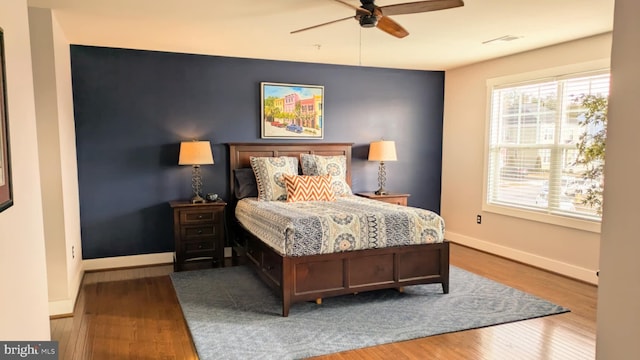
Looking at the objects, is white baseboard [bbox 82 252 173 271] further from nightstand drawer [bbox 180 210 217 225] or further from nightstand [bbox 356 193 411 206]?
nightstand [bbox 356 193 411 206]

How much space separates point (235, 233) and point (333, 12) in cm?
282

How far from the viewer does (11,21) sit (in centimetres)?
192

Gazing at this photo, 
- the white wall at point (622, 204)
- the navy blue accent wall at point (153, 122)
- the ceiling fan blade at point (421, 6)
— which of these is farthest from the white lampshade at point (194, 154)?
the white wall at point (622, 204)

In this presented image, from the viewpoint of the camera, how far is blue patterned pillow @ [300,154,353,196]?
5.24m

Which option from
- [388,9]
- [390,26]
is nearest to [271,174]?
[390,26]

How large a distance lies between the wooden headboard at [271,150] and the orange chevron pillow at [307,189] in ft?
2.13

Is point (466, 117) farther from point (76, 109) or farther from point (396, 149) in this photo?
point (76, 109)

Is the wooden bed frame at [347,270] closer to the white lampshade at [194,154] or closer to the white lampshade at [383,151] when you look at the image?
the white lampshade at [194,154]

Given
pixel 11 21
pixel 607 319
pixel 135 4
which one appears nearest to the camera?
pixel 607 319

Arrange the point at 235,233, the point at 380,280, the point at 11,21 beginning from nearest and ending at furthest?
the point at 11,21, the point at 380,280, the point at 235,233

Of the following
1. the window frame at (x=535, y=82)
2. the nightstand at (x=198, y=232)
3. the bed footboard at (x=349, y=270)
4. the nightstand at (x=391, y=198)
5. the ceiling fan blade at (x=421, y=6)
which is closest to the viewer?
the ceiling fan blade at (x=421, y=6)

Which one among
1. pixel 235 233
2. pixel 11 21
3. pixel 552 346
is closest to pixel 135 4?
pixel 11 21

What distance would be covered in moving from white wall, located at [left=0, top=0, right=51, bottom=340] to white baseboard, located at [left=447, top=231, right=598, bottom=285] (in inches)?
183

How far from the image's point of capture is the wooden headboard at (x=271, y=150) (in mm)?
5246
